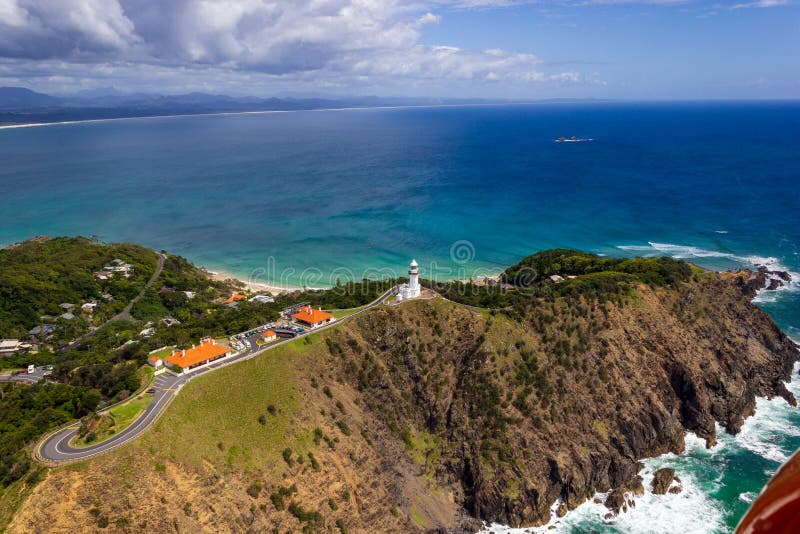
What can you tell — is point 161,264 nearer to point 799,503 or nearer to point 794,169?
point 799,503

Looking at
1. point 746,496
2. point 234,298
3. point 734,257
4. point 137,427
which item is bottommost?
point 746,496

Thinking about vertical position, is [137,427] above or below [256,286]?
above

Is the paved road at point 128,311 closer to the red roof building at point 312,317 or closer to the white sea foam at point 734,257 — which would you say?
the red roof building at point 312,317

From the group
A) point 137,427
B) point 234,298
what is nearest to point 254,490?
point 137,427

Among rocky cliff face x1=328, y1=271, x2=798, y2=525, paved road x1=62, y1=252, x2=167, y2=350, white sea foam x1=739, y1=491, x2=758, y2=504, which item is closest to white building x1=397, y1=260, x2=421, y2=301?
rocky cliff face x1=328, y1=271, x2=798, y2=525

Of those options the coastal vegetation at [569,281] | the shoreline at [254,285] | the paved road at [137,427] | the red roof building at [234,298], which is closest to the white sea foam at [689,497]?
the coastal vegetation at [569,281]

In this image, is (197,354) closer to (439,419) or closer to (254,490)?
(254,490)
